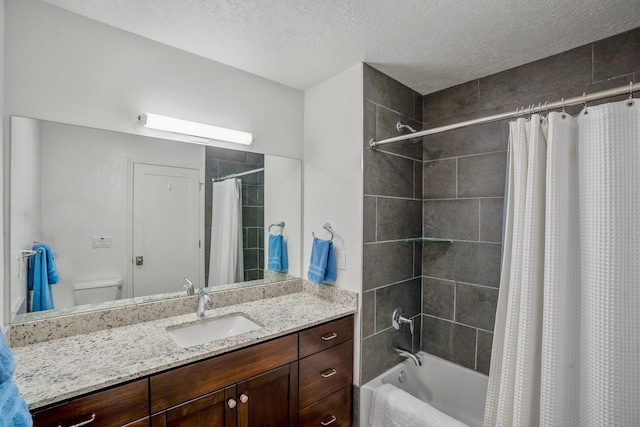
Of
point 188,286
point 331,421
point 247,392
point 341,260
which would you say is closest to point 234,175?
point 188,286

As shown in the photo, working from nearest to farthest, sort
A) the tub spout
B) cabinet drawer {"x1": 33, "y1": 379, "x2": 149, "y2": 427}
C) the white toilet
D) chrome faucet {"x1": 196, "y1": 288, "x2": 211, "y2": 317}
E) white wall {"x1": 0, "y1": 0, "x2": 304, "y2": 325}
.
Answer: cabinet drawer {"x1": 33, "y1": 379, "x2": 149, "y2": 427} < white wall {"x1": 0, "y1": 0, "x2": 304, "y2": 325} < the white toilet < chrome faucet {"x1": 196, "y1": 288, "x2": 211, "y2": 317} < the tub spout

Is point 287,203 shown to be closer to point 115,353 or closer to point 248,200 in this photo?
point 248,200

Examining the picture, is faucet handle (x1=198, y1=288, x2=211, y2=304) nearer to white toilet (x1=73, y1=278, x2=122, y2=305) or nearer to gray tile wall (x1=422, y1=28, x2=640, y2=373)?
→ white toilet (x1=73, y1=278, x2=122, y2=305)

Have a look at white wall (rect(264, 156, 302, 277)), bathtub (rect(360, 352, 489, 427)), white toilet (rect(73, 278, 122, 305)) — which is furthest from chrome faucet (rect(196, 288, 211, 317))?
bathtub (rect(360, 352, 489, 427))

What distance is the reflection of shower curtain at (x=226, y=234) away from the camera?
76.4 inches

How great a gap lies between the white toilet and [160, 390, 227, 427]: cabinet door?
704mm

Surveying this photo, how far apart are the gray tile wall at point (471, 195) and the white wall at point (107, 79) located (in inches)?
54.7

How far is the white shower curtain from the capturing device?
1059mm


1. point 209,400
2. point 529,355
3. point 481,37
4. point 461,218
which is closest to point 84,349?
point 209,400

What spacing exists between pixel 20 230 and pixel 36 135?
0.44 metres

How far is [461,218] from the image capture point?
84.4 inches

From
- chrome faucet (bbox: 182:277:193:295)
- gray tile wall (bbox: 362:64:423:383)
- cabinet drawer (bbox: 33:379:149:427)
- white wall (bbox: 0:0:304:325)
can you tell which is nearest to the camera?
cabinet drawer (bbox: 33:379:149:427)

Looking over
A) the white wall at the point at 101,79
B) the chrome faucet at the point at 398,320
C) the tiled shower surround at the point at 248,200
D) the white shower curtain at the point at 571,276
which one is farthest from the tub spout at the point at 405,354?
the white wall at the point at 101,79

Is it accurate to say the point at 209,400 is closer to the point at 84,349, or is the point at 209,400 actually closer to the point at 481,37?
the point at 84,349
